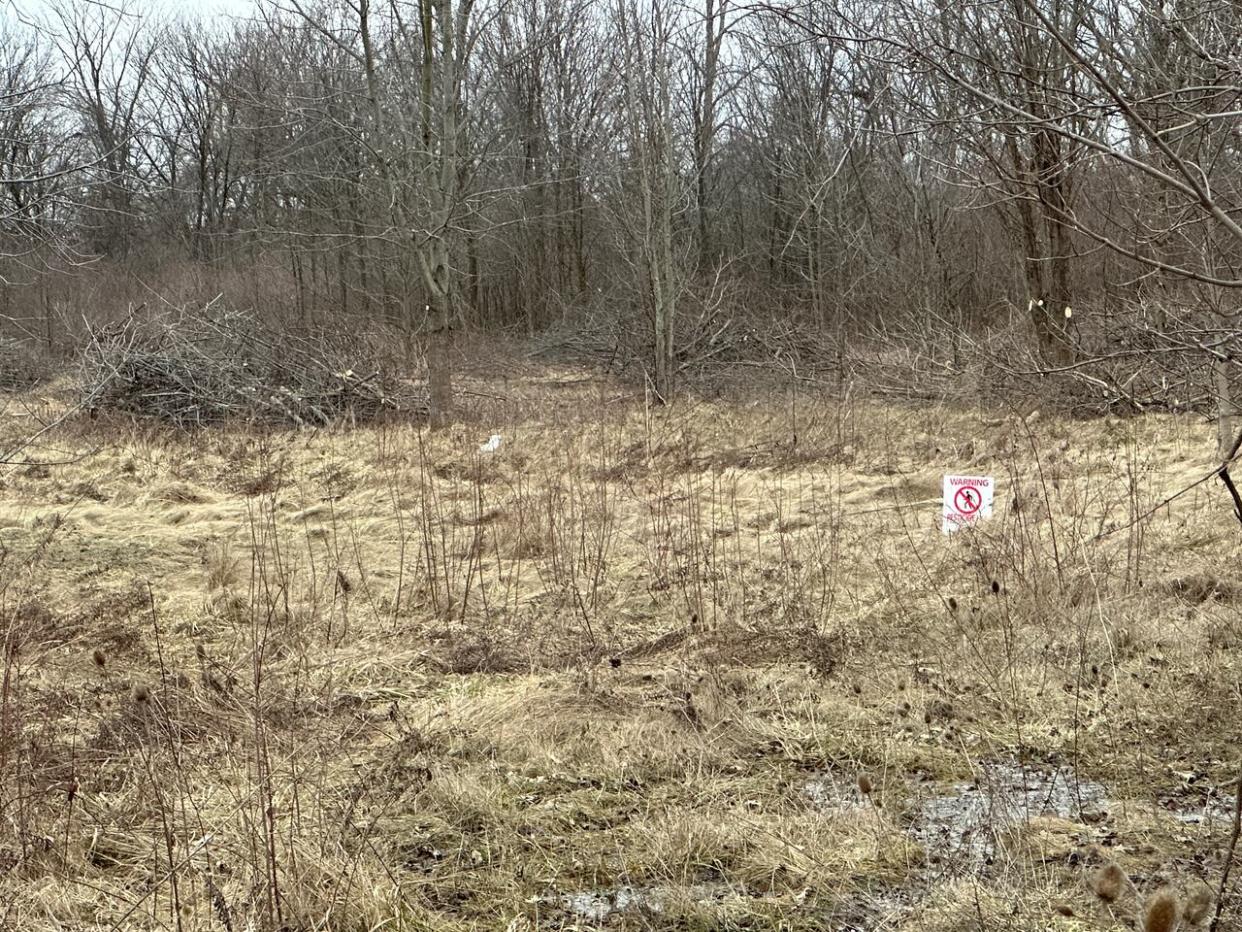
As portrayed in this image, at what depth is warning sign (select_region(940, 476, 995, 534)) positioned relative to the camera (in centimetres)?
511

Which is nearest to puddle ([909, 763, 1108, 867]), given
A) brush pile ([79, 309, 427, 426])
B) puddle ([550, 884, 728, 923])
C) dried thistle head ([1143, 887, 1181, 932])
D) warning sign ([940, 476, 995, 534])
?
puddle ([550, 884, 728, 923])

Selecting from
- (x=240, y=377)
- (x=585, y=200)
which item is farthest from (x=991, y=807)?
(x=585, y=200)

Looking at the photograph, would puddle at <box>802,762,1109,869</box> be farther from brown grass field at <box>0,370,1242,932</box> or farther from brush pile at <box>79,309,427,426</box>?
brush pile at <box>79,309,427,426</box>

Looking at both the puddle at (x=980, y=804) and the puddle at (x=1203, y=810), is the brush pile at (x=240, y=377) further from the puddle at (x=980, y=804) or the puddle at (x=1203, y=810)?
the puddle at (x=1203, y=810)

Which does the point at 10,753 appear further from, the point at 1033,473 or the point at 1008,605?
the point at 1033,473

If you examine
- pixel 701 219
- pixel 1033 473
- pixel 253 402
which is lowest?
pixel 1033 473

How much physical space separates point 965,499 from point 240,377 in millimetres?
8969

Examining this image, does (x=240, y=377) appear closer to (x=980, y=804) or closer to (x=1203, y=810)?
(x=980, y=804)

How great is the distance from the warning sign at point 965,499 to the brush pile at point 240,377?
7.51 meters

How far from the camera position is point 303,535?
710 cm

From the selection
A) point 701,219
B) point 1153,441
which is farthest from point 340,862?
point 701,219

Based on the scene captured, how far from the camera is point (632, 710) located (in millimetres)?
3973

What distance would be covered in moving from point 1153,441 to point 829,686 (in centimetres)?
532

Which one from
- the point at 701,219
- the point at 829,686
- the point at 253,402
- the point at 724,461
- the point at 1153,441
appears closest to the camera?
the point at 829,686
